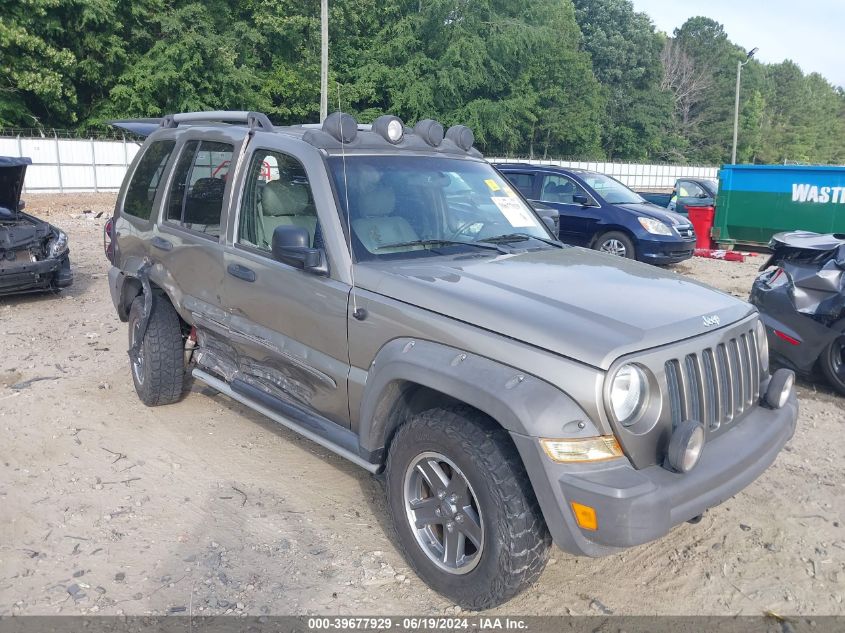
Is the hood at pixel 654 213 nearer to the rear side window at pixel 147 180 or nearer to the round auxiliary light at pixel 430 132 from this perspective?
the round auxiliary light at pixel 430 132

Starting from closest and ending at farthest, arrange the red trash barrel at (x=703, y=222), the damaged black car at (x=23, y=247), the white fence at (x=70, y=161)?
the damaged black car at (x=23, y=247) → the red trash barrel at (x=703, y=222) → the white fence at (x=70, y=161)

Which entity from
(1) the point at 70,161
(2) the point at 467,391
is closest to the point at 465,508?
(2) the point at 467,391

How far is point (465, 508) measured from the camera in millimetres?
3072

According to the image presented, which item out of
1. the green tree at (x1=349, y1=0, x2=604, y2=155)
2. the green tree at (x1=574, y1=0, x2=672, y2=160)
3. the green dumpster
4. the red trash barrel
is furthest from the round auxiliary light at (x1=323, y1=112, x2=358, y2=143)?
the green tree at (x1=574, y1=0, x2=672, y2=160)

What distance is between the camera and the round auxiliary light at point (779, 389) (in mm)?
3475

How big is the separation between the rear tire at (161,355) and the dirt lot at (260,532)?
19 centimetres

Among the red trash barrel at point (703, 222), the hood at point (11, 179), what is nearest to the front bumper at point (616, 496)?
the hood at point (11, 179)

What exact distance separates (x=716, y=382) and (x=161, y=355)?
3912 mm

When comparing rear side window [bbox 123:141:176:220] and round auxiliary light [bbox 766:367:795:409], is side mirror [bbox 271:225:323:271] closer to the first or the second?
rear side window [bbox 123:141:176:220]

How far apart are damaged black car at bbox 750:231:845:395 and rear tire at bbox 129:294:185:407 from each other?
5.03 metres

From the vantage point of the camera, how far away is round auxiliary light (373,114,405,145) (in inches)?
167

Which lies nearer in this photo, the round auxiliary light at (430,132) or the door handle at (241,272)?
the door handle at (241,272)

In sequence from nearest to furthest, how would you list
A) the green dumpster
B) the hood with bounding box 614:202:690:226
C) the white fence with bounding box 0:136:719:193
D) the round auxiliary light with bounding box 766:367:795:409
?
the round auxiliary light with bounding box 766:367:795:409, the hood with bounding box 614:202:690:226, the green dumpster, the white fence with bounding box 0:136:719:193

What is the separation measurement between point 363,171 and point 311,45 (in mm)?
36716
